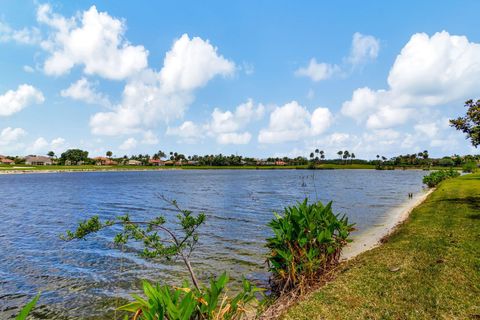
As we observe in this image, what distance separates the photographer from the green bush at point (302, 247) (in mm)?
9391

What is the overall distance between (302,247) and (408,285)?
3.07 meters

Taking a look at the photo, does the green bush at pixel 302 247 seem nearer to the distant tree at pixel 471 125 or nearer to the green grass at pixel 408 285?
the green grass at pixel 408 285

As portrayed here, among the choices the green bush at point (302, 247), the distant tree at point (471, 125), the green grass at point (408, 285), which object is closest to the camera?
the green grass at point (408, 285)

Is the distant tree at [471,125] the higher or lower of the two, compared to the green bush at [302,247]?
higher

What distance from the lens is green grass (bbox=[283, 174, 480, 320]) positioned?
6.96 metres

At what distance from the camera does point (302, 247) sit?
32.4 ft

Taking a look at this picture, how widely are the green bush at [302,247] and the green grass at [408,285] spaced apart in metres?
0.72

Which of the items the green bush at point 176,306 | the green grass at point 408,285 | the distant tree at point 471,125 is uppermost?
the distant tree at point 471,125

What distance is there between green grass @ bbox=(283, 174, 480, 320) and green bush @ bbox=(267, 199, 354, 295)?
72 centimetres

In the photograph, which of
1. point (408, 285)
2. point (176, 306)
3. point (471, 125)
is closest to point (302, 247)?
point (408, 285)

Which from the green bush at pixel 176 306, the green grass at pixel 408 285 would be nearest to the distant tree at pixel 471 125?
the green grass at pixel 408 285

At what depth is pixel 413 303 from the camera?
23.8 feet

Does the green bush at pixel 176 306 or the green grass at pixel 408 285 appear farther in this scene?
the green grass at pixel 408 285

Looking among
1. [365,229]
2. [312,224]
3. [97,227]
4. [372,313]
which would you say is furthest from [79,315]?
[365,229]
